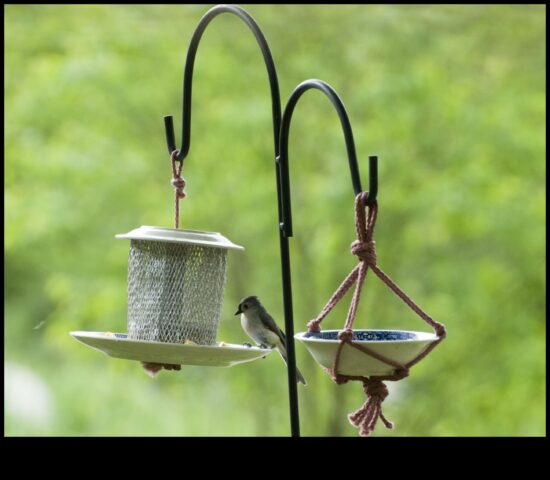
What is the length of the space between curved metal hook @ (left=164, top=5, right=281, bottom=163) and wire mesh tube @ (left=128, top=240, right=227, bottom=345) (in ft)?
0.91

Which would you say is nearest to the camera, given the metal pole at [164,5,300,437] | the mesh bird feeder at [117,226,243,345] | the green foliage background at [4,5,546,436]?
the metal pole at [164,5,300,437]

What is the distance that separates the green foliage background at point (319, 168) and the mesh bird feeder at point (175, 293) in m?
4.64

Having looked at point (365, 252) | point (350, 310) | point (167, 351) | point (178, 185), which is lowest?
point (167, 351)

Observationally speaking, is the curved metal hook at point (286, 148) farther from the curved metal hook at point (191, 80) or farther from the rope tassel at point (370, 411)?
the rope tassel at point (370, 411)

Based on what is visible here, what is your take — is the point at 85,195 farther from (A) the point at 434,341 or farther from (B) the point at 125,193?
(A) the point at 434,341

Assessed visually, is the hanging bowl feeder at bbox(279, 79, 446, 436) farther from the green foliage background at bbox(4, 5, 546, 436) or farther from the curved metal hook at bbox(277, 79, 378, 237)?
the green foliage background at bbox(4, 5, 546, 436)

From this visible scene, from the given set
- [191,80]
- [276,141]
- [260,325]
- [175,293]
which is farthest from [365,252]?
[260,325]

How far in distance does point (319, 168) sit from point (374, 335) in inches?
215

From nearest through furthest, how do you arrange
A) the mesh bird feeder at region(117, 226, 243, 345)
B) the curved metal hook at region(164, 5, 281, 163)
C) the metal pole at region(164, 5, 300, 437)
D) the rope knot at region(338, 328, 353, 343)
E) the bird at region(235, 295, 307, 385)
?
the rope knot at region(338, 328, 353, 343), the metal pole at region(164, 5, 300, 437), the curved metal hook at region(164, 5, 281, 163), the mesh bird feeder at region(117, 226, 243, 345), the bird at region(235, 295, 307, 385)

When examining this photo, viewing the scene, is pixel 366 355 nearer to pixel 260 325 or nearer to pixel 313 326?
pixel 313 326

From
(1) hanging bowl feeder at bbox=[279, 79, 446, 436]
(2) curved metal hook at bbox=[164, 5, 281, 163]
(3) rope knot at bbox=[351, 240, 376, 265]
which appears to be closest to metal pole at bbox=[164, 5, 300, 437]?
(2) curved metal hook at bbox=[164, 5, 281, 163]

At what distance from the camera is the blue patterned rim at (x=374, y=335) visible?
1.96 m

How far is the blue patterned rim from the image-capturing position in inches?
77.2

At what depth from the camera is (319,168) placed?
749 cm
